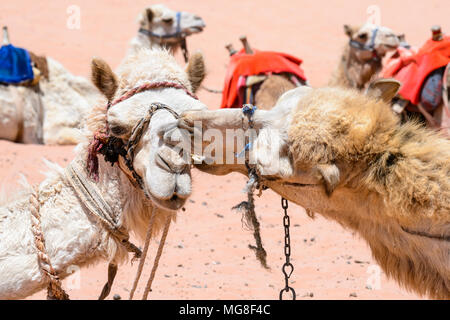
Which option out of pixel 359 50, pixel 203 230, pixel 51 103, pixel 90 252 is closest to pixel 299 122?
pixel 90 252

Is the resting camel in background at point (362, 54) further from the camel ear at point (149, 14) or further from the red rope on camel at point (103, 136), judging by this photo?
the red rope on camel at point (103, 136)

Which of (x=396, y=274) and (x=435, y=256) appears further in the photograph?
(x=396, y=274)

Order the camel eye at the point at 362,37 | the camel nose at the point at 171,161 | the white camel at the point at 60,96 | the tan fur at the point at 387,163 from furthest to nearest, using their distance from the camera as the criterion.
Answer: the camel eye at the point at 362,37 < the white camel at the point at 60,96 < the camel nose at the point at 171,161 < the tan fur at the point at 387,163

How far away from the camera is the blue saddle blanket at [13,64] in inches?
388

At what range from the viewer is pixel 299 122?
7.61 feet

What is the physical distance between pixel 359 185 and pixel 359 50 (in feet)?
25.6

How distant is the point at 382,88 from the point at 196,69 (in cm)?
124

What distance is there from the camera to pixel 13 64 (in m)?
9.93

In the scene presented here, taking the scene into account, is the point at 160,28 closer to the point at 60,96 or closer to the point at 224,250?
the point at 60,96

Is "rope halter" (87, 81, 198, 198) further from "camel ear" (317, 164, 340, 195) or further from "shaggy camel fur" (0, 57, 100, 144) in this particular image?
→ "shaggy camel fur" (0, 57, 100, 144)

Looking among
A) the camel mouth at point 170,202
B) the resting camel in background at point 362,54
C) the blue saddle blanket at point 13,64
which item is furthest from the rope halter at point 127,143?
the blue saddle blanket at point 13,64

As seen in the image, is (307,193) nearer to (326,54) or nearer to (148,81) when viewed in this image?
(148,81)

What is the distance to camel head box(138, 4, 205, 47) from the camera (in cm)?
970

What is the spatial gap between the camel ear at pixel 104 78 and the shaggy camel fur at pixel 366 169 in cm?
89
